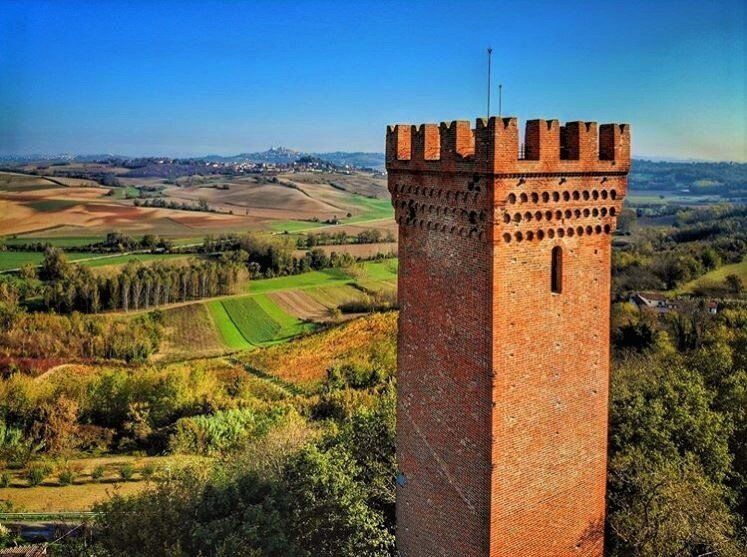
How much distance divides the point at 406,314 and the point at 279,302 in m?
61.5

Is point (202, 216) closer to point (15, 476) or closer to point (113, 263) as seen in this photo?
point (113, 263)

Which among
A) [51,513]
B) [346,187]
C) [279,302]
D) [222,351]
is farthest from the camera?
[346,187]

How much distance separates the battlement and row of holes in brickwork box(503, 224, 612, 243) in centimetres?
103

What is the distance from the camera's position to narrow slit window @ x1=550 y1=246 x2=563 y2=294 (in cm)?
1122

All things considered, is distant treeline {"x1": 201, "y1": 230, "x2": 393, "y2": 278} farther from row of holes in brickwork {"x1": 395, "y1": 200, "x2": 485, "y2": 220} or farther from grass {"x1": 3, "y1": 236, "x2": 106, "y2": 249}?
row of holes in brickwork {"x1": 395, "y1": 200, "x2": 485, "y2": 220}

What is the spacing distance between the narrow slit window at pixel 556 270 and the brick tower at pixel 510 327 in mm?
26

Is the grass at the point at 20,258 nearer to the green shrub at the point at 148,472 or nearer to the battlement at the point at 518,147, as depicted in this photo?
the green shrub at the point at 148,472

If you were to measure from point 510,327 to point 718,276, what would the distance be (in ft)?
201

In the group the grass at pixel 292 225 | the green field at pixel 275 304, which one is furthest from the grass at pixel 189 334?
the grass at pixel 292 225

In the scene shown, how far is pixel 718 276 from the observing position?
206 feet

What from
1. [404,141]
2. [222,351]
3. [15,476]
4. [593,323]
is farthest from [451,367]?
[222,351]

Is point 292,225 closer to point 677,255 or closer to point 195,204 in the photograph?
point 195,204

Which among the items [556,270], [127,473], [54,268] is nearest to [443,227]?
[556,270]

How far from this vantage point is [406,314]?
1338 centimetres
